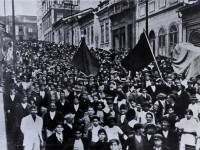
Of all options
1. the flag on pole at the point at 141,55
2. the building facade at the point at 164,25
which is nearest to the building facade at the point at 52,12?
the building facade at the point at 164,25

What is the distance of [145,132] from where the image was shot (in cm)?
562

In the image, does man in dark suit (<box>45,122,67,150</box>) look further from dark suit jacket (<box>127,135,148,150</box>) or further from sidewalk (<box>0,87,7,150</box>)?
dark suit jacket (<box>127,135,148,150</box>)

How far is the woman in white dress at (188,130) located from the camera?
226 inches

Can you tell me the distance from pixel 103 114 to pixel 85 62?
2767 mm

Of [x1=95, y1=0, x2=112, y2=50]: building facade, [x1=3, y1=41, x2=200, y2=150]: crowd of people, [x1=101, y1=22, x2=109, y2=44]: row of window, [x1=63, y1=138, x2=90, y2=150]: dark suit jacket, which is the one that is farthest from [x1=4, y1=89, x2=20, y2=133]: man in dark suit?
[x1=101, y1=22, x2=109, y2=44]: row of window

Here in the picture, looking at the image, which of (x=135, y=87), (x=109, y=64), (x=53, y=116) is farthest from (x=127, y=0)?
(x=53, y=116)

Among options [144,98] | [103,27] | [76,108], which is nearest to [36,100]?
[76,108]

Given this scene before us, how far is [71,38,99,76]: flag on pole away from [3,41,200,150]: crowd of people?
0.25 m

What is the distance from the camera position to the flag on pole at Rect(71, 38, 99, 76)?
29.9 feet

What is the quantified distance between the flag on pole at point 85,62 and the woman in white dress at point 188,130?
3560 millimetres

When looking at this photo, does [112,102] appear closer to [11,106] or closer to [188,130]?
[188,130]

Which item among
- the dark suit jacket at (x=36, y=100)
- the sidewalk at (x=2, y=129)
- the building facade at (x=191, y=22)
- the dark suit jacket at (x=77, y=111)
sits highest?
the building facade at (x=191, y=22)

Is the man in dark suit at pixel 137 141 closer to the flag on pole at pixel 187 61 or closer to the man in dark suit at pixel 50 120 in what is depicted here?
the man in dark suit at pixel 50 120

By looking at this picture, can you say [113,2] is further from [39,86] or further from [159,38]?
[39,86]
